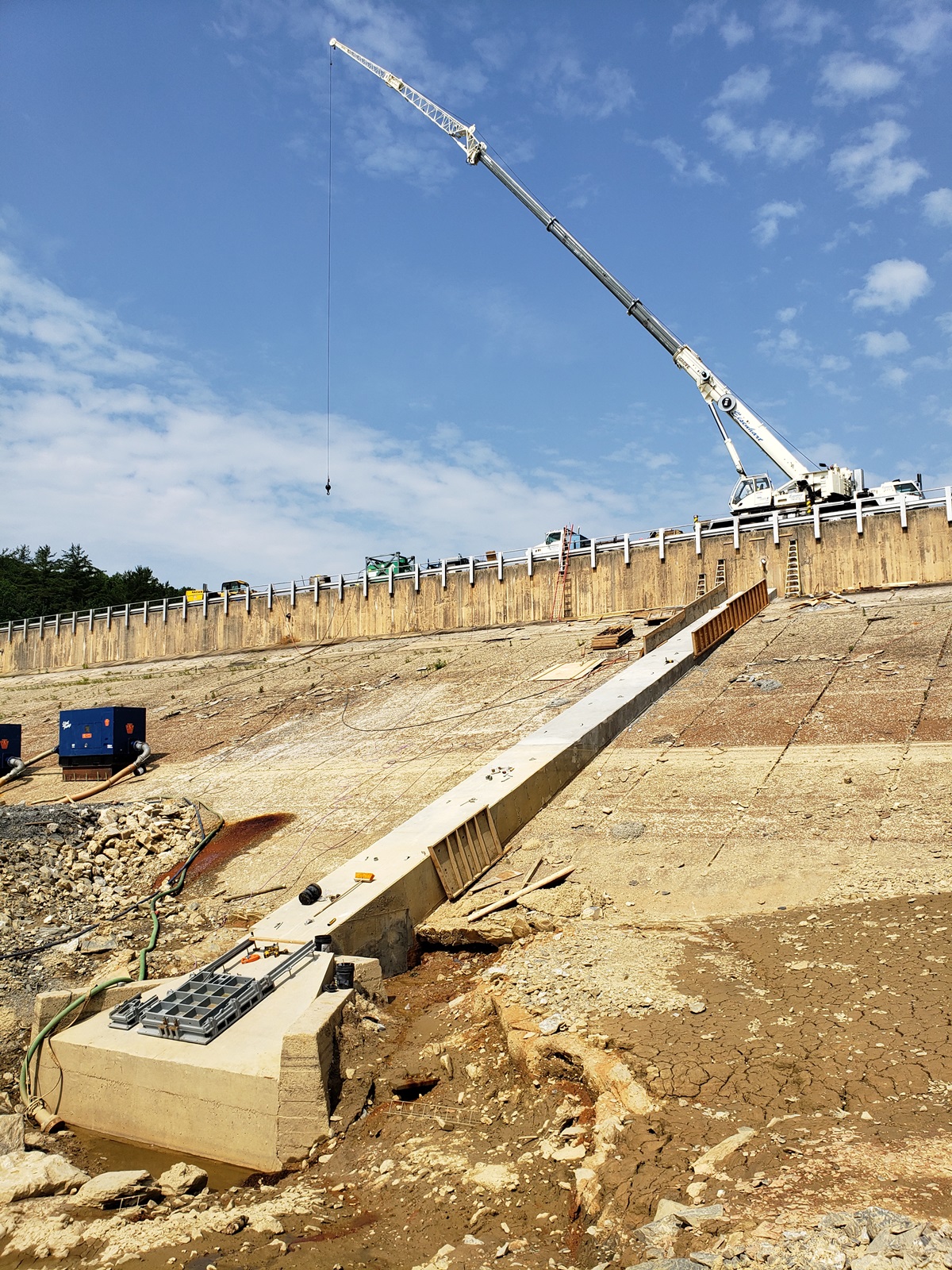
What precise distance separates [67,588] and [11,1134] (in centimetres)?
8633

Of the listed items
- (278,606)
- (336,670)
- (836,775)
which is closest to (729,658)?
(836,775)

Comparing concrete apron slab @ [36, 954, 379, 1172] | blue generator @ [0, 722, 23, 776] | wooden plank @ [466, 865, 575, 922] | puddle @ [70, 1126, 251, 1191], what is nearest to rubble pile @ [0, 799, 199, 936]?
concrete apron slab @ [36, 954, 379, 1172]

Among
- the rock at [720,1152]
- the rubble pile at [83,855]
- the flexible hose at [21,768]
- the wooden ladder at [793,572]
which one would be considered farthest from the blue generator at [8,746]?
the wooden ladder at [793,572]

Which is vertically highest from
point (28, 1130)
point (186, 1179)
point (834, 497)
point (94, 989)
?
point (834, 497)

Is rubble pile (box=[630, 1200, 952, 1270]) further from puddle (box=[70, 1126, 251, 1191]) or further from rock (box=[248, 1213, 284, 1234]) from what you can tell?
puddle (box=[70, 1126, 251, 1191])

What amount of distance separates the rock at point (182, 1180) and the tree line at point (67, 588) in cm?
8257

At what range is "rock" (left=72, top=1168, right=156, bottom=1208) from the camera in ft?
20.7

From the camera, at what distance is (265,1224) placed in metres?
5.83

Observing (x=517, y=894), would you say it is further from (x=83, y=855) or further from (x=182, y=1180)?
(x=83, y=855)

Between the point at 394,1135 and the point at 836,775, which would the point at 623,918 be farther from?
the point at 836,775

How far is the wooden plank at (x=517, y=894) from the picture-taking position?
10.8 m

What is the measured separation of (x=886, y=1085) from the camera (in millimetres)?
5902

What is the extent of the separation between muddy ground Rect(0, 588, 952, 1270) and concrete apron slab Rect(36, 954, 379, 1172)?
0.45 meters

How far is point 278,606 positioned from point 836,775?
33.9 m
